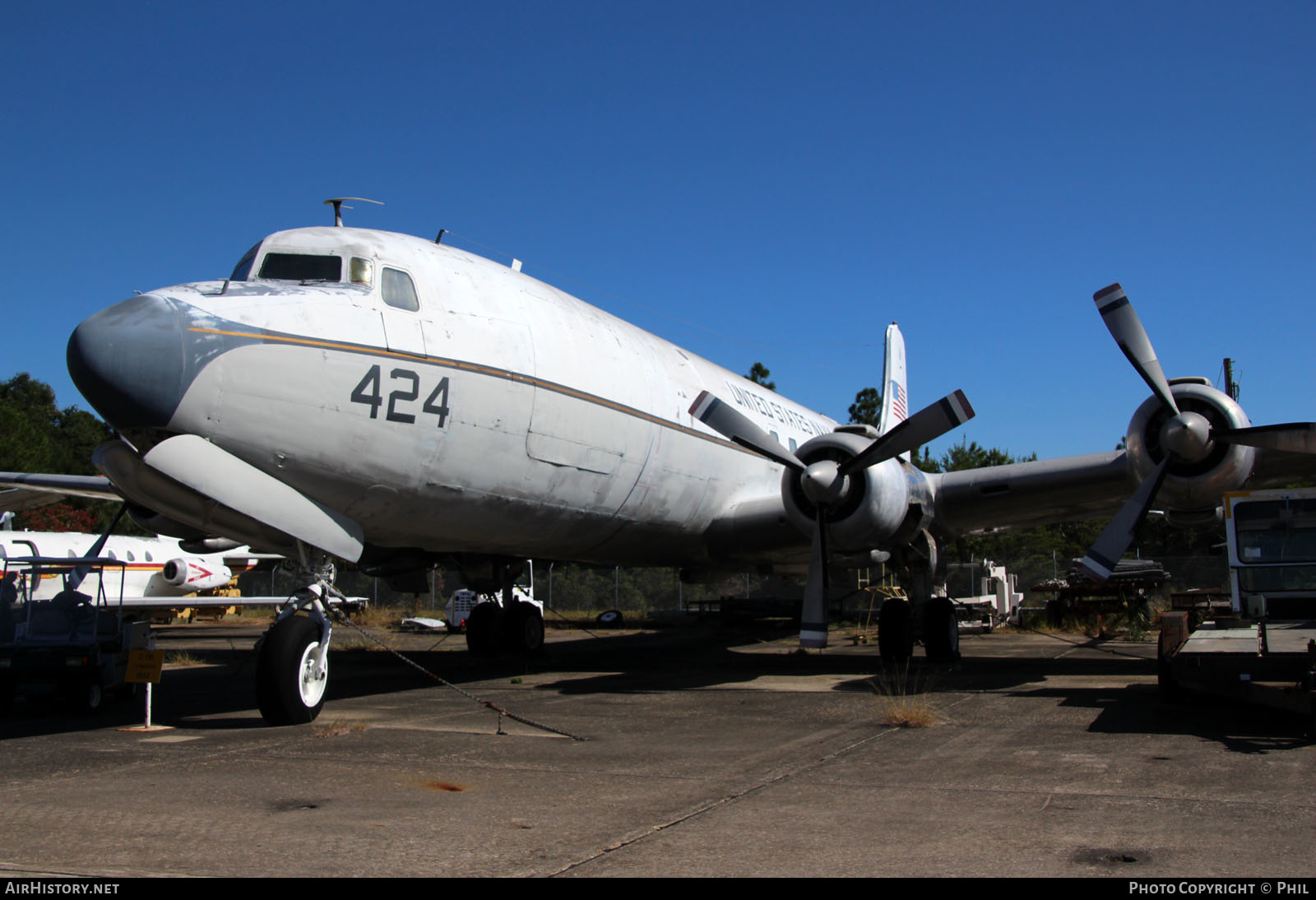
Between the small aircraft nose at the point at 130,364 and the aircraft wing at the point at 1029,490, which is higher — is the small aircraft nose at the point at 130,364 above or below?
above

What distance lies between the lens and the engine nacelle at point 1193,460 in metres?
10.2

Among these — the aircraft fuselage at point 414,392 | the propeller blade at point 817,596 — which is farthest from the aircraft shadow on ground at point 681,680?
the aircraft fuselage at point 414,392

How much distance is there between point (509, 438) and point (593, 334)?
2437 millimetres

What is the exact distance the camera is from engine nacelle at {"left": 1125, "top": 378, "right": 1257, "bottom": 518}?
10180mm

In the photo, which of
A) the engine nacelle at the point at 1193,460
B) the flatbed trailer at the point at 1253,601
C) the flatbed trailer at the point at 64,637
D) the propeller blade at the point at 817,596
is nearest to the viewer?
the flatbed trailer at the point at 1253,601

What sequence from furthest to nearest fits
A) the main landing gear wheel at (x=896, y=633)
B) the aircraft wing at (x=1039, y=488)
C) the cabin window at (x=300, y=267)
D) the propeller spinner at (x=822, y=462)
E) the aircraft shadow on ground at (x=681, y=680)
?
the main landing gear wheel at (x=896, y=633) → the aircraft wing at (x=1039, y=488) → the propeller spinner at (x=822, y=462) → the cabin window at (x=300, y=267) → the aircraft shadow on ground at (x=681, y=680)

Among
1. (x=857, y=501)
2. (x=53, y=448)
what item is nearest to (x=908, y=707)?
(x=857, y=501)

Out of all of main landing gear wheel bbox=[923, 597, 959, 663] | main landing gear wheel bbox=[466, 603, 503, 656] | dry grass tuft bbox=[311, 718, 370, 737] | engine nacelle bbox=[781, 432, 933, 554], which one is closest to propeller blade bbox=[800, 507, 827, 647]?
engine nacelle bbox=[781, 432, 933, 554]

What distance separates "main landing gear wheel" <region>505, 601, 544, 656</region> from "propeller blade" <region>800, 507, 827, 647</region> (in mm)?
6164

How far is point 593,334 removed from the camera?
11406mm

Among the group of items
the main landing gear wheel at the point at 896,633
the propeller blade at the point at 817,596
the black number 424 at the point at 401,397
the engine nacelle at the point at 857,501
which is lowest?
the main landing gear wheel at the point at 896,633

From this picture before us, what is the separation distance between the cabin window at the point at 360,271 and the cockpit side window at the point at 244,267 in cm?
83

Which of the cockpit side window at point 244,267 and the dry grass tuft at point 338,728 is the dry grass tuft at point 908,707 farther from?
the cockpit side window at point 244,267
